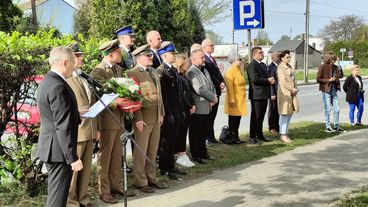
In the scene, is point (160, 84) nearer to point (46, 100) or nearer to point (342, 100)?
point (46, 100)

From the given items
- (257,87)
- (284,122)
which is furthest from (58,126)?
(284,122)

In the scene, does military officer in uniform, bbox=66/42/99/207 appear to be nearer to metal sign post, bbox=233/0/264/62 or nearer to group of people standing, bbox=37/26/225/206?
group of people standing, bbox=37/26/225/206

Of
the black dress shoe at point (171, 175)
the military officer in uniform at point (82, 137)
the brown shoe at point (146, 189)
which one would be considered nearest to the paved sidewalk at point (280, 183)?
the brown shoe at point (146, 189)

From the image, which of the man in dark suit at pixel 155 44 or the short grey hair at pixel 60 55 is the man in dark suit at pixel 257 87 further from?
the short grey hair at pixel 60 55

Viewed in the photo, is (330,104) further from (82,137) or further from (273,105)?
(82,137)

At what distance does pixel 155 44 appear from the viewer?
7.27 metres

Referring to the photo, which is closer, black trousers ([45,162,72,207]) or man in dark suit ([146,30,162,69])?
black trousers ([45,162,72,207])

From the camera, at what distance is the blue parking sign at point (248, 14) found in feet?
31.4

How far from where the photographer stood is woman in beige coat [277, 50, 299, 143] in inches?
→ 387

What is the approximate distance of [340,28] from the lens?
8750cm

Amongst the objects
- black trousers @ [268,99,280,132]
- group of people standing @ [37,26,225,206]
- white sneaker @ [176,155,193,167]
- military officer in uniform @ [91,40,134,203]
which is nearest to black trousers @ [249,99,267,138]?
black trousers @ [268,99,280,132]

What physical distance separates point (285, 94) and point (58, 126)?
6.67 meters

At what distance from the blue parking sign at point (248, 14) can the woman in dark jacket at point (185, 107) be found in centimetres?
244

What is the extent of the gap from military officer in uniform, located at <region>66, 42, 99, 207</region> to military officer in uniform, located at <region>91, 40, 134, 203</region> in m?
0.37
